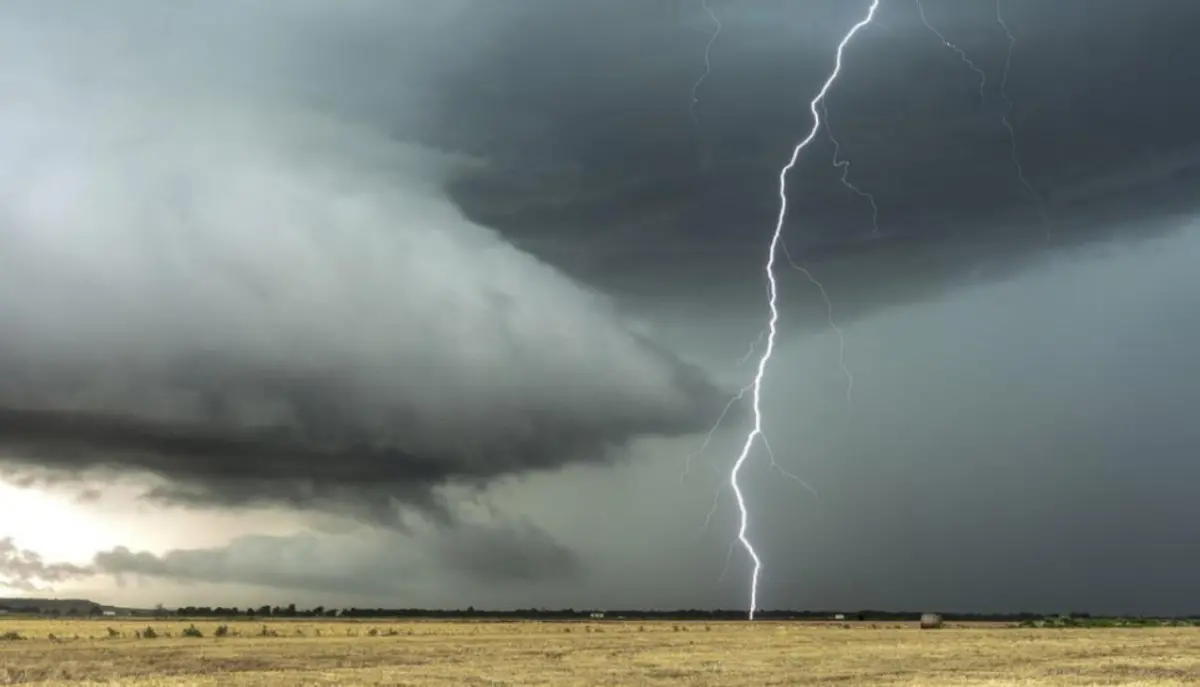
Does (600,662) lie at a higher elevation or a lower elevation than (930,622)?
higher

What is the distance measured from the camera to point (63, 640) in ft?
222

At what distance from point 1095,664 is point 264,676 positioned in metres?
34.4

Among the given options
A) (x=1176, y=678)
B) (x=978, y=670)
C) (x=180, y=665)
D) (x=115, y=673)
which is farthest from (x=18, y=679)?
(x=1176, y=678)

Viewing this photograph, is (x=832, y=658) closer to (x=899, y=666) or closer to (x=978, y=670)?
(x=899, y=666)

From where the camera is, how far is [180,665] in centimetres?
4491

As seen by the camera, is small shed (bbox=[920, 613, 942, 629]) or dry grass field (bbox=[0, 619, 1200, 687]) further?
small shed (bbox=[920, 613, 942, 629])

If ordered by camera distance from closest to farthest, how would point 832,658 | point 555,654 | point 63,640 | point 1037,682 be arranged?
point 1037,682 < point 832,658 < point 555,654 < point 63,640

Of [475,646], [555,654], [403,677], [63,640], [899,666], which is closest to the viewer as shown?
[403,677]

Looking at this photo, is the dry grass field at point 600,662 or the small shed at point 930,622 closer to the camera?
the dry grass field at point 600,662

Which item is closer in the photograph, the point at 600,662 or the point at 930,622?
the point at 600,662

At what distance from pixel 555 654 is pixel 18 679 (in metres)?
23.9

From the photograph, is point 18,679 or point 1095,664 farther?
point 1095,664

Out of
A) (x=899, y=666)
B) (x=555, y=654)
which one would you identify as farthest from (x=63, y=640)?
(x=899, y=666)

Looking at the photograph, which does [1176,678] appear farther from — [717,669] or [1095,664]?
[717,669]
